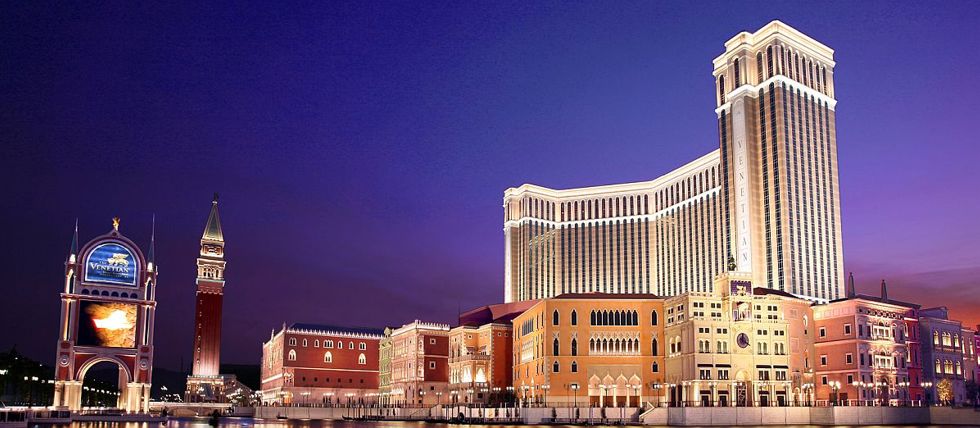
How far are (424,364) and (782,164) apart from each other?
6112cm

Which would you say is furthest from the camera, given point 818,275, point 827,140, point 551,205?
point 551,205

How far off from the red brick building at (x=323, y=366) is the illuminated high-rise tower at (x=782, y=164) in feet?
213

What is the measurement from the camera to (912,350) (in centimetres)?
10131

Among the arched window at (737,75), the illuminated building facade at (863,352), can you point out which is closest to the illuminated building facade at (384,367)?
the illuminated building facade at (863,352)

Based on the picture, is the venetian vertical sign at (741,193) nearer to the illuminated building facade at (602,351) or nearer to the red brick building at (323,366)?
the illuminated building facade at (602,351)

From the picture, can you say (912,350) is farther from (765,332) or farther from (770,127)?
(770,127)

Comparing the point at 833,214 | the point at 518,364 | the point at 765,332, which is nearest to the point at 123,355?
the point at 518,364

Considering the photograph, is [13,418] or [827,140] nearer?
[13,418]

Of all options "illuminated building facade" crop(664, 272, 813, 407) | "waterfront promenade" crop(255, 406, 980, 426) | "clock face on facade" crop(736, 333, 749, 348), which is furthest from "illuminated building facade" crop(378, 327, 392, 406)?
"clock face on facade" crop(736, 333, 749, 348)

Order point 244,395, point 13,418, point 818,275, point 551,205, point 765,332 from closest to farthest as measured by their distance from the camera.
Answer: point 13,418, point 765,332, point 818,275, point 244,395, point 551,205

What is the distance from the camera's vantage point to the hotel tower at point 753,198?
13238 centimetres

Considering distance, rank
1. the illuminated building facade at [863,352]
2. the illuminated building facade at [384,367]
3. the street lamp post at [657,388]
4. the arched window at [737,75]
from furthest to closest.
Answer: the illuminated building facade at [384,367]
the arched window at [737,75]
the street lamp post at [657,388]
the illuminated building facade at [863,352]

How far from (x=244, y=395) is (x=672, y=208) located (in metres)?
88.5

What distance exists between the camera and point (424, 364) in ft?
427
